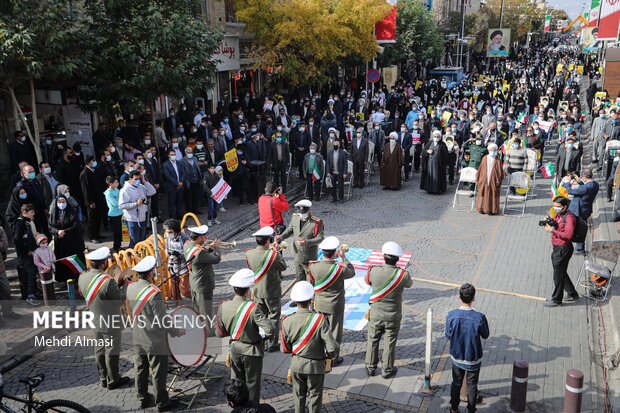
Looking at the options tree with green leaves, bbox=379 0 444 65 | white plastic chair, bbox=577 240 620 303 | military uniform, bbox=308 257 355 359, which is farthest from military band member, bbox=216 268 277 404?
tree with green leaves, bbox=379 0 444 65

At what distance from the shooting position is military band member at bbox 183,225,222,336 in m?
8.23

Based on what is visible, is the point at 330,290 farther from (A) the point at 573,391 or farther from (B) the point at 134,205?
(B) the point at 134,205

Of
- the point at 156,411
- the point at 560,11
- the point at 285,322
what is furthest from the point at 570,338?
the point at 560,11

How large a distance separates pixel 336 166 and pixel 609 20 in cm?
2419

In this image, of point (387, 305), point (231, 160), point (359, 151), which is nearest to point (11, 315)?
point (387, 305)

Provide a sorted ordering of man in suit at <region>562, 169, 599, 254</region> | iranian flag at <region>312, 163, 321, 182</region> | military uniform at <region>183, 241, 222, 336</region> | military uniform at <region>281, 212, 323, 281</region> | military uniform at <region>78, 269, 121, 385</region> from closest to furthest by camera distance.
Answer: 1. military uniform at <region>78, 269, 121, 385</region>
2. military uniform at <region>183, 241, 222, 336</region>
3. military uniform at <region>281, 212, 323, 281</region>
4. man in suit at <region>562, 169, 599, 254</region>
5. iranian flag at <region>312, 163, 321, 182</region>

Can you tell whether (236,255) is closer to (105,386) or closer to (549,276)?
(105,386)

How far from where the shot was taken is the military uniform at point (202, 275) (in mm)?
8219

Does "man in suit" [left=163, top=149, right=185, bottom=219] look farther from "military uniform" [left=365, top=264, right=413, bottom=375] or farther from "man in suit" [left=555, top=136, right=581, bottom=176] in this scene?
"man in suit" [left=555, top=136, right=581, bottom=176]

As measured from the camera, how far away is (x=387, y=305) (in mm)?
7262

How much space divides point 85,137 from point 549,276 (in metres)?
12.0

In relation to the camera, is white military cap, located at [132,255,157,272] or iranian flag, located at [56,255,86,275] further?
iranian flag, located at [56,255,86,275]

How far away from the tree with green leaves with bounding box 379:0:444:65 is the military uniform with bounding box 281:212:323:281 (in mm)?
28460

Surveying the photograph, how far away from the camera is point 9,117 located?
1588 centimetres
